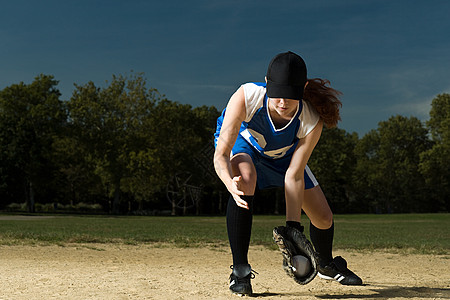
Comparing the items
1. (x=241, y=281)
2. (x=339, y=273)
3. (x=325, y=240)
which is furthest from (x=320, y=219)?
(x=241, y=281)

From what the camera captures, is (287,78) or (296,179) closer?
(287,78)

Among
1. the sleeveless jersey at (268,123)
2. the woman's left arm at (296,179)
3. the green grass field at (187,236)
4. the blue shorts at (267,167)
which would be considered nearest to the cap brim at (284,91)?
the sleeveless jersey at (268,123)

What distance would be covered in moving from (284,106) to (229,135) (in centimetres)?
48

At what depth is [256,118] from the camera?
163 inches

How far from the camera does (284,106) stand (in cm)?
401

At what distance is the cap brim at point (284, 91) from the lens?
3.94 meters

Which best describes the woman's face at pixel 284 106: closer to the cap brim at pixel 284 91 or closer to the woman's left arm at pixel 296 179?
the cap brim at pixel 284 91

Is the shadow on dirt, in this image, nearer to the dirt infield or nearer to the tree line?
the dirt infield

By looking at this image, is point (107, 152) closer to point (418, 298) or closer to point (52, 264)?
point (52, 264)

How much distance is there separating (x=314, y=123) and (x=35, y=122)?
1899 inches

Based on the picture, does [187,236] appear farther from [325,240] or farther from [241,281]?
[241,281]

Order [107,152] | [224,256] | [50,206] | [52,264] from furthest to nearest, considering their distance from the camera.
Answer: [50,206]
[107,152]
[224,256]
[52,264]

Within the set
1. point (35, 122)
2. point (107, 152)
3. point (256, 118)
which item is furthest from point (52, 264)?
point (35, 122)

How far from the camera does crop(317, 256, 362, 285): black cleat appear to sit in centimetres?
488
